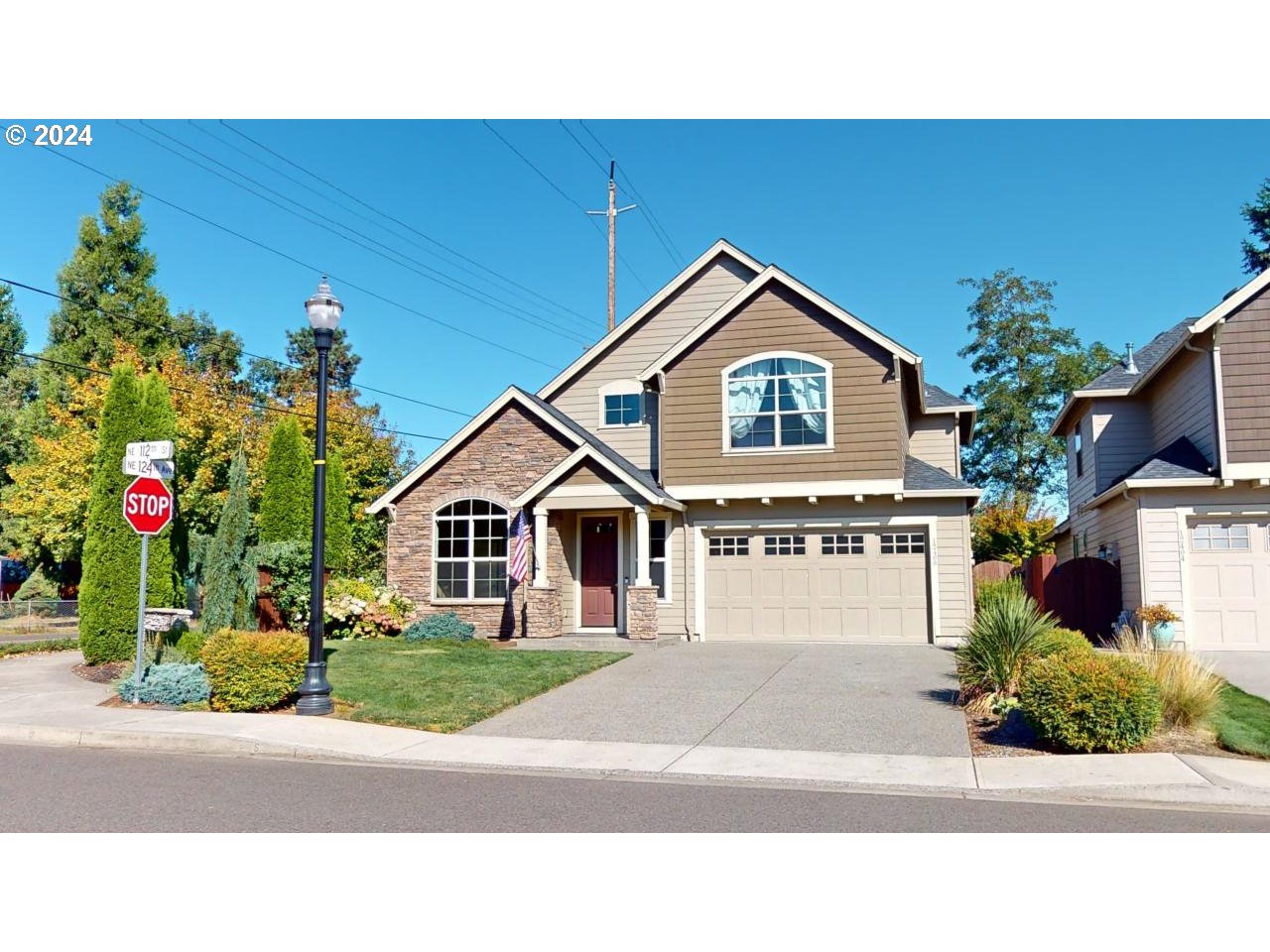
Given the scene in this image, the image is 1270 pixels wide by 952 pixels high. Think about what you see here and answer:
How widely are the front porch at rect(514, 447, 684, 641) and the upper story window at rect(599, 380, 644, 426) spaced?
2.99 meters

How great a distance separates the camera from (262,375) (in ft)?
193

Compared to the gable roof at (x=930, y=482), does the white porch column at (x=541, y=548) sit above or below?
below

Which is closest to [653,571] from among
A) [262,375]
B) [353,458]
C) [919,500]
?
[919,500]

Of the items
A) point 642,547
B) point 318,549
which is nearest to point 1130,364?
point 642,547

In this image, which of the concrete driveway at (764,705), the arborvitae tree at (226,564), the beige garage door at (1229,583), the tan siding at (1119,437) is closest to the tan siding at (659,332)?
the concrete driveway at (764,705)

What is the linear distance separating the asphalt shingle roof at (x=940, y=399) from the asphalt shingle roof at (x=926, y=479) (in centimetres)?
253

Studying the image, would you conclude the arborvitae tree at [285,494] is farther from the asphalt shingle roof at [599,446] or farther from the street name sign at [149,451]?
the street name sign at [149,451]

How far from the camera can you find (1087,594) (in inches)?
769

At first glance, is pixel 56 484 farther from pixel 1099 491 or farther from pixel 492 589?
pixel 1099 491

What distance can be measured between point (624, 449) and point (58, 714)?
518 inches

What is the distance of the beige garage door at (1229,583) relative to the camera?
55.3 ft

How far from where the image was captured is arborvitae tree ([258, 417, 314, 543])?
2223cm

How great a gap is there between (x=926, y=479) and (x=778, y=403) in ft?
11.0

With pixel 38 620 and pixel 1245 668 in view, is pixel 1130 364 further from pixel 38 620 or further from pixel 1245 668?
pixel 38 620
